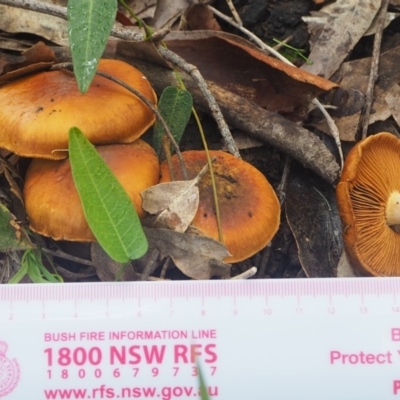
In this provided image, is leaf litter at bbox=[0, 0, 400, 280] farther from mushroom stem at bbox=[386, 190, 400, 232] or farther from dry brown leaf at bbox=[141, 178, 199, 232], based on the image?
mushroom stem at bbox=[386, 190, 400, 232]

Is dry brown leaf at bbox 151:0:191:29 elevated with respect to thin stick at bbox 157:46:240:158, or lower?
elevated

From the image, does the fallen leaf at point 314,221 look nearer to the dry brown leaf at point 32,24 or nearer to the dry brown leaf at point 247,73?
the dry brown leaf at point 247,73

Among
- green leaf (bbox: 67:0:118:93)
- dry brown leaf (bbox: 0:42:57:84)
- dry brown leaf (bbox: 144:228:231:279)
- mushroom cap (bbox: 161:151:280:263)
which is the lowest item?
dry brown leaf (bbox: 144:228:231:279)

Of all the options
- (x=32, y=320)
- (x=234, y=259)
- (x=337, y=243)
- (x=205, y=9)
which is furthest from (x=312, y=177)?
(x=32, y=320)

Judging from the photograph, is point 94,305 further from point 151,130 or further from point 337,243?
point 337,243

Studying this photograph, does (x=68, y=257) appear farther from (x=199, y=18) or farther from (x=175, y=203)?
(x=199, y=18)

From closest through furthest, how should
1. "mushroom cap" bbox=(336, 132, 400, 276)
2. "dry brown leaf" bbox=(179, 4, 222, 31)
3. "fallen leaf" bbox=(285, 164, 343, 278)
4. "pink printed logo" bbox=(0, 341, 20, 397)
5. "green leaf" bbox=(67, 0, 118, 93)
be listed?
1. "green leaf" bbox=(67, 0, 118, 93)
2. "pink printed logo" bbox=(0, 341, 20, 397)
3. "mushroom cap" bbox=(336, 132, 400, 276)
4. "fallen leaf" bbox=(285, 164, 343, 278)
5. "dry brown leaf" bbox=(179, 4, 222, 31)

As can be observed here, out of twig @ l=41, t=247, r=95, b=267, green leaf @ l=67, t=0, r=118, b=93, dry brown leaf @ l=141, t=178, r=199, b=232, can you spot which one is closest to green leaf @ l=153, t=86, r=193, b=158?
dry brown leaf @ l=141, t=178, r=199, b=232

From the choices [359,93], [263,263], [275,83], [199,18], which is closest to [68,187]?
[263,263]
